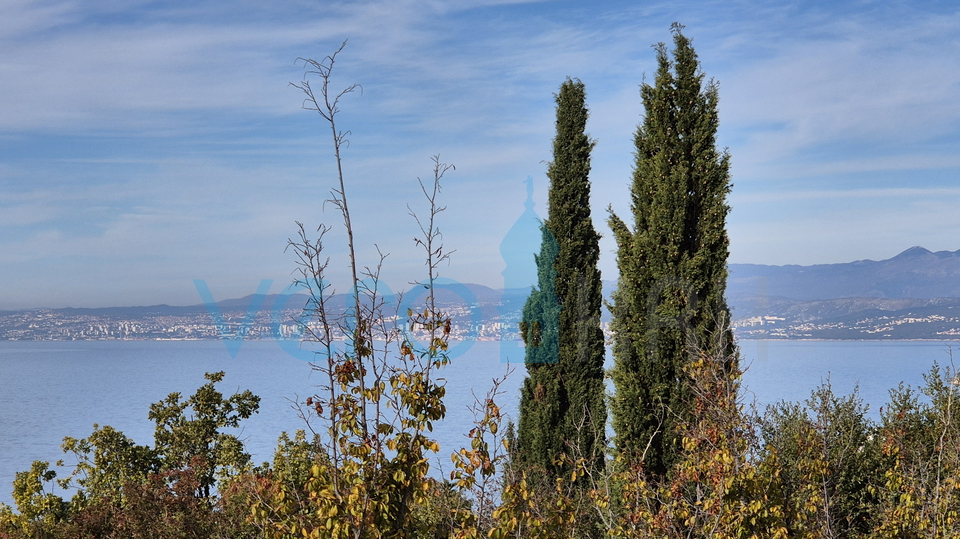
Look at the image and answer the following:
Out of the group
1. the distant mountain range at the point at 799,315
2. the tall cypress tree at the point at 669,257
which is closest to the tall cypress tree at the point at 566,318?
the tall cypress tree at the point at 669,257

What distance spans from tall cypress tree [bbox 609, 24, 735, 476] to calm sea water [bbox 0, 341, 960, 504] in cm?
159

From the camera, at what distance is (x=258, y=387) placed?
33906 mm

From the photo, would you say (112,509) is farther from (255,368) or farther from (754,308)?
(255,368)

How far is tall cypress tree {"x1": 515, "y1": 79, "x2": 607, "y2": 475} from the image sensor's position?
37.3 ft

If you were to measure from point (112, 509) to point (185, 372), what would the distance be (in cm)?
4119

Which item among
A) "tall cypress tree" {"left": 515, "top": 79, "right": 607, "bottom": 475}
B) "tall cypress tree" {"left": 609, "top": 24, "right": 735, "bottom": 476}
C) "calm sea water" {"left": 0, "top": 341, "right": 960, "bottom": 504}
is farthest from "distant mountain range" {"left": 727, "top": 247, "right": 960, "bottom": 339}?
"tall cypress tree" {"left": 515, "top": 79, "right": 607, "bottom": 475}

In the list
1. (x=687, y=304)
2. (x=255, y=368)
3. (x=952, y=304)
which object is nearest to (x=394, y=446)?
(x=687, y=304)

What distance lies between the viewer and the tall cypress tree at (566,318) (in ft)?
37.3

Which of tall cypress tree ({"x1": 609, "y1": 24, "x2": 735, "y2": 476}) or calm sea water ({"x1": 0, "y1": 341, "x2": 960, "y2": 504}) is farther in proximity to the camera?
calm sea water ({"x1": 0, "y1": 341, "x2": 960, "y2": 504})

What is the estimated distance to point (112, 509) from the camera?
8273 mm

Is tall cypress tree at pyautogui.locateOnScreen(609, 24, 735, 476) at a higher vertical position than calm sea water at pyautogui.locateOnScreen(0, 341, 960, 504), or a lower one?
higher

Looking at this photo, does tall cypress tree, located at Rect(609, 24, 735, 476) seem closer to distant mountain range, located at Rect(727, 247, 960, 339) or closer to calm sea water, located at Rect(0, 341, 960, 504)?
distant mountain range, located at Rect(727, 247, 960, 339)

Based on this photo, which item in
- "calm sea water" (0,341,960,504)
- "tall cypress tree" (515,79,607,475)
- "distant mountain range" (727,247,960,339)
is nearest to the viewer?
"tall cypress tree" (515,79,607,475)

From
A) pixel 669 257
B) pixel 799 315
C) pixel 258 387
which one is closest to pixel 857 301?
pixel 799 315
